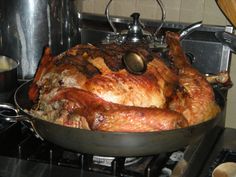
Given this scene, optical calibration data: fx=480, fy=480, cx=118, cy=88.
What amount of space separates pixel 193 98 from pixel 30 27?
0.58 metres

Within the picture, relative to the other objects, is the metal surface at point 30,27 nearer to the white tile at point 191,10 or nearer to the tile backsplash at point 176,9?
the tile backsplash at point 176,9

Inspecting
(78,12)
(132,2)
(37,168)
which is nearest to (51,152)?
(37,168)

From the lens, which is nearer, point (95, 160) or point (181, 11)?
point (95, 160)

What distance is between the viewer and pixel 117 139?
0.80 m

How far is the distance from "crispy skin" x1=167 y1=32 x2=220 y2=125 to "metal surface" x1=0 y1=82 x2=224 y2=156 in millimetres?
71

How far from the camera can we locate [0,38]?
4.43 feet

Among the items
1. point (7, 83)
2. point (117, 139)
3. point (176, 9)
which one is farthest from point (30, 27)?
point (117, 139)

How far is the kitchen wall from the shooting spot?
1.56 m

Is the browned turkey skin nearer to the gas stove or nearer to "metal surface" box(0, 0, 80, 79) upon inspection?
the gas stove

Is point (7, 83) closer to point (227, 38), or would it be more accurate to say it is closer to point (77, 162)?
point (77, 162)

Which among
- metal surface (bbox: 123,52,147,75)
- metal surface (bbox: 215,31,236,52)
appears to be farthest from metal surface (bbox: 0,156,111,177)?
metal surface (bbox: 215,31,236,52)

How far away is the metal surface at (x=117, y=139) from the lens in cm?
79

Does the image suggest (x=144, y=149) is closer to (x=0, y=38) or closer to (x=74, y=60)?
(x=74, y=60)

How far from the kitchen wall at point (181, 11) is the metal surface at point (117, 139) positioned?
0.75m
